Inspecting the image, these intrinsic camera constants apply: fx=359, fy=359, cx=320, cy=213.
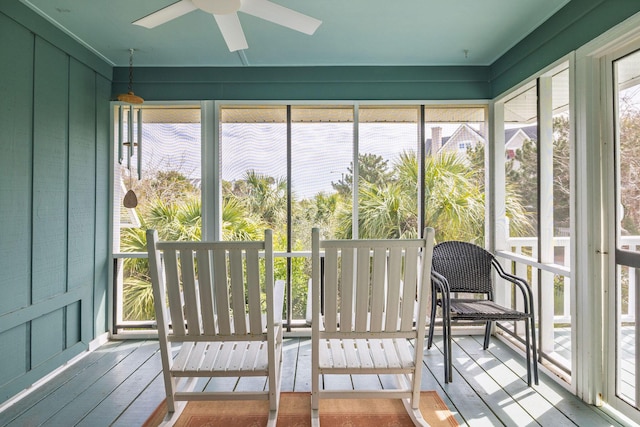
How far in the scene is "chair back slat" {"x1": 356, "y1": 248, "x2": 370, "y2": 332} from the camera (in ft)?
5.92

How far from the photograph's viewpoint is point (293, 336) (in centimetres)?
346

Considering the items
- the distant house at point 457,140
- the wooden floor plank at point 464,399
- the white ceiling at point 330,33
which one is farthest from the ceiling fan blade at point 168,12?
the wooden floor plank at point 464,399

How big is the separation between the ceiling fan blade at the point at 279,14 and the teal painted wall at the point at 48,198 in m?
1.67

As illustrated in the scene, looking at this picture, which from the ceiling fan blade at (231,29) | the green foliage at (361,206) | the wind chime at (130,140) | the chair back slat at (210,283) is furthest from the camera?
the green foliage at (361,206)

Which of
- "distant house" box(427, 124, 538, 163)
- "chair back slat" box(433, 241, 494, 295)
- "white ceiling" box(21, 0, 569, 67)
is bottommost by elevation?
"chair back slat" box(433, 241, 494, 295)

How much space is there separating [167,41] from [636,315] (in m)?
3.80

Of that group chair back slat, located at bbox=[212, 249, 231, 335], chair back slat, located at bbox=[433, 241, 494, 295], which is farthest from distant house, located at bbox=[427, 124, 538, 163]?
chair back slat, located at bbox=[212, 249, 231, 335]

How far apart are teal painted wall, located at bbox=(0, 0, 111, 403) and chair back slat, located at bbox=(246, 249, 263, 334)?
5.61 ft

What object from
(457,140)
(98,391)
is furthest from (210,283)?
(457,140)

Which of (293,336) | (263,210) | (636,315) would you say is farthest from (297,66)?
(636,315)

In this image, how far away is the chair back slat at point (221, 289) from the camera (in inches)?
70.1

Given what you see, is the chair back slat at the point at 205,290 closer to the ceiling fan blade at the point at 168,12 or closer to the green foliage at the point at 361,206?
the ceiling fan blade at the point at 168,12

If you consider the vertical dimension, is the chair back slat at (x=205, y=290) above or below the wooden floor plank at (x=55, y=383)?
above

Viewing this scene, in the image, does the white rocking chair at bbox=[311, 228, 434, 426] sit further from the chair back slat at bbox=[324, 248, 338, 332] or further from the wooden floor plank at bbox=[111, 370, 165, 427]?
the wooden floor plank at bbox=[111, 370, 165, 427]
